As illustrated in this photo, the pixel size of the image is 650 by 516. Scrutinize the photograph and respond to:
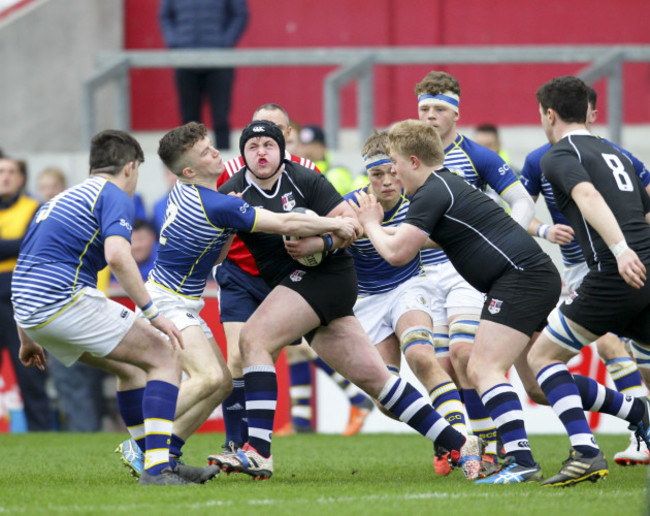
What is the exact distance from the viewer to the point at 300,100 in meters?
17.2

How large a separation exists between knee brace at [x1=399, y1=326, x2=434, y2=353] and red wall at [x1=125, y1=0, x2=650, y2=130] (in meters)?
8.67

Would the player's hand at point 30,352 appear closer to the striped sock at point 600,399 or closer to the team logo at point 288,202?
the team logo at point 288,202

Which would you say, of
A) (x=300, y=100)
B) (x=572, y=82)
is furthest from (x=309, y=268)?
(x=300, y=100)

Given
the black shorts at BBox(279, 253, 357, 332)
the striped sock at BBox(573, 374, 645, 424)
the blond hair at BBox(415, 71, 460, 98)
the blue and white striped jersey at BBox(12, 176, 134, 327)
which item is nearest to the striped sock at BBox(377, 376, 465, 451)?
the black shorts at BBox(279, 253, 357, 332)

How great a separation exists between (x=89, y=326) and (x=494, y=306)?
2258 mm

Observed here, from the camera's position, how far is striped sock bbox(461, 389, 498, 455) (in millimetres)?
8102

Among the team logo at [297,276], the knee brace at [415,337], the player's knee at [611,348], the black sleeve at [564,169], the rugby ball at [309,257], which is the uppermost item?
the black sleeve at [564,169]

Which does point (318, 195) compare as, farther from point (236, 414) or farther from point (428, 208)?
point (236, 414)

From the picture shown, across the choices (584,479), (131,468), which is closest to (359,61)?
(131,468)

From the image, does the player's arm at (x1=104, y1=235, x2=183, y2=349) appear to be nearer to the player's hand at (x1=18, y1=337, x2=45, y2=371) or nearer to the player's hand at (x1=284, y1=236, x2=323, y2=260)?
the player's hand at (x1=284, y1=236, x2=323, y2=260)

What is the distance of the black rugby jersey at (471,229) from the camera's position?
22.4 feet

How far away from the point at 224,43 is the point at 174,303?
23.3ft

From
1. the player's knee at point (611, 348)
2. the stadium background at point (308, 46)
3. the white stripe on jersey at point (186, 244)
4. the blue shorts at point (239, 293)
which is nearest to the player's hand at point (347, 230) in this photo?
the white stripe on jersey at point (186, 244)

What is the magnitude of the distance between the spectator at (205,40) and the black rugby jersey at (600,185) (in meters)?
7.37
